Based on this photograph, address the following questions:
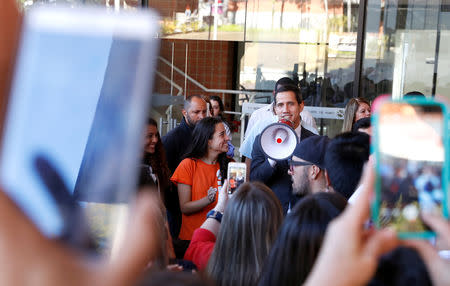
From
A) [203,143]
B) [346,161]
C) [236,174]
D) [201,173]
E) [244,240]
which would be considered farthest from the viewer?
[203,143]

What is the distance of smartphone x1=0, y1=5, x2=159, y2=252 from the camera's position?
0.43 metres

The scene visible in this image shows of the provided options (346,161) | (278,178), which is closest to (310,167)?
(346,161)

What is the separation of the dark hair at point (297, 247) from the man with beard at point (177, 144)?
2.33 m

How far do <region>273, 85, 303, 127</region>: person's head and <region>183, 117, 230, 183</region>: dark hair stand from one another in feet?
1.59

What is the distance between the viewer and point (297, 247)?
4.22 feet

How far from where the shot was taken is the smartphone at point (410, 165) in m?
0.74

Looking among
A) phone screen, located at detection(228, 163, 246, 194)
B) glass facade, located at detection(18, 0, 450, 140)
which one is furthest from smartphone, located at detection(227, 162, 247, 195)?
glass facade, located at detection(18, 0, 450, 140)

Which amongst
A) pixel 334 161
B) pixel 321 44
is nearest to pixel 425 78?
pixel 321 44

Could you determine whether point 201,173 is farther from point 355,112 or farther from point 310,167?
point 355,112

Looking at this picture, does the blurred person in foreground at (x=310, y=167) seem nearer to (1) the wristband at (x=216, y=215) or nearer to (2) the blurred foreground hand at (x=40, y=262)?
(1) the wristband at (x=216, y=215)

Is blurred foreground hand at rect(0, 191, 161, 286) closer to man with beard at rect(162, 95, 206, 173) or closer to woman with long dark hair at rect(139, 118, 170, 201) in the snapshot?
woman with long dark hair at rect(139, 118, 170, 201)

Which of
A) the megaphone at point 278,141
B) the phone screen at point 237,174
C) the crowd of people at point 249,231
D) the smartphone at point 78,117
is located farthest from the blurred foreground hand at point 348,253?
the megaphone at point 278,141

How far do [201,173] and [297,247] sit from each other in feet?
7.63

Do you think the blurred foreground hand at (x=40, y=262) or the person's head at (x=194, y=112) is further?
the person's head at (x=194, y=112)
